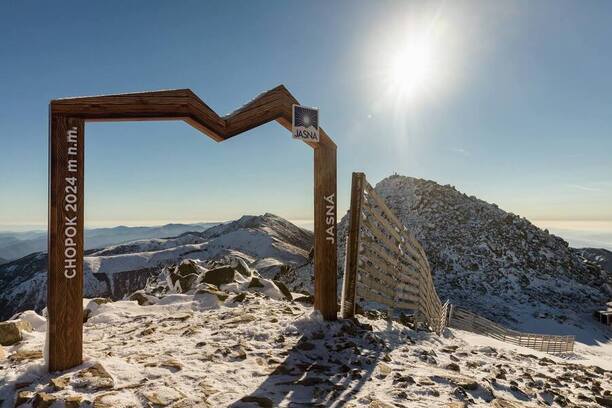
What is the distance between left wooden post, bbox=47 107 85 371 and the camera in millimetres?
4559

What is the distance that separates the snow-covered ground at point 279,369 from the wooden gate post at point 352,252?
437 millimetres

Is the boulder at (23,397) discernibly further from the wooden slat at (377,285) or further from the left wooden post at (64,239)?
the wooden slat at (377,285)

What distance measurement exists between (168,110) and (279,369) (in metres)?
3.81

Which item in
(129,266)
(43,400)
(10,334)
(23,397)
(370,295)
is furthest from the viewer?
(129,266)

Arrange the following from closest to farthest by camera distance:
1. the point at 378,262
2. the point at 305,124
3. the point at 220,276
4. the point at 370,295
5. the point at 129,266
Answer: the point at 305,124 < the point at 370,295 < the point at 378,262 < the point at 220,276 < the point at 129,266

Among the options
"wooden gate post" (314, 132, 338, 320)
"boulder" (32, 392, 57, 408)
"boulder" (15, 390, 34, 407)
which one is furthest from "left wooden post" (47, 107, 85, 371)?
"wooden gate post" (314, 132, 338, 320)

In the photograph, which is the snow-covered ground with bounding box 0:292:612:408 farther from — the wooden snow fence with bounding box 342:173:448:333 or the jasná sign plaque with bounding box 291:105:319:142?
the jasná sign plaque with bounding box 291:105:319:142

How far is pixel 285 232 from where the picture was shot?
153 meters

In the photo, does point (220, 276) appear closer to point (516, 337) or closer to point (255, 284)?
point (255, 284)

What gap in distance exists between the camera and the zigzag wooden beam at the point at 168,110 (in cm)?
477

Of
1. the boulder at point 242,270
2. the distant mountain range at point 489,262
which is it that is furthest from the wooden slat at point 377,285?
the distant mountain range at point 489,262

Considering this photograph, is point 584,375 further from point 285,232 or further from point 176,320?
point 285,232

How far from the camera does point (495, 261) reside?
145 feet

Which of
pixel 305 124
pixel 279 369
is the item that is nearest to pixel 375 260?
pixel 305 124
